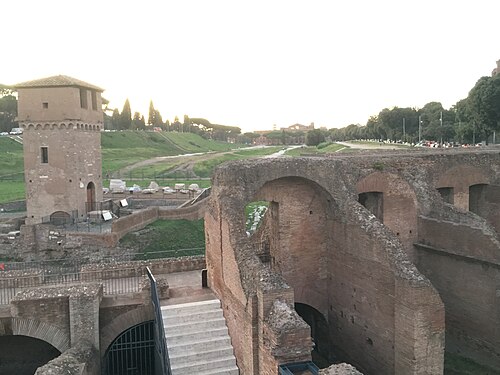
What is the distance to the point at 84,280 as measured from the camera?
14898mm

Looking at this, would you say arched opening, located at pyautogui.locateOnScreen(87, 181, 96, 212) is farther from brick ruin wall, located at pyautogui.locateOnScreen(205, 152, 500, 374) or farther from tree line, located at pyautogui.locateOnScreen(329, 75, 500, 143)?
tree line, located at pyautogui.locateOnScreen(329, 75, 500, 143)

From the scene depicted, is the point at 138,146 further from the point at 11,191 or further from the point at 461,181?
the point at 461,181

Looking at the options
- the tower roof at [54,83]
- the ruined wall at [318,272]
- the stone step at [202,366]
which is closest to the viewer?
the ruined wall at [318,272]

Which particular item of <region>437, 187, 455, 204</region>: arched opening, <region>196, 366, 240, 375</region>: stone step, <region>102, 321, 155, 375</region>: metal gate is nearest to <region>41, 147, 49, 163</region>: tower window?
<region>102, 321, 155, 375</region>: metal gate

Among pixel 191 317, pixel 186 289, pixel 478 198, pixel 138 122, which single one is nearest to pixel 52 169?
pixel 186 289

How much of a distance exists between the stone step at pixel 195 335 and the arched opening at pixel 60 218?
17486 mm

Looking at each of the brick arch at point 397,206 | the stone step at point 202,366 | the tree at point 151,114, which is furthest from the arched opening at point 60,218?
the tree at point 151,114

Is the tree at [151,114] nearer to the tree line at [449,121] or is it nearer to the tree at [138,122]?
the tree at [138,122]

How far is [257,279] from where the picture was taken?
388 inches

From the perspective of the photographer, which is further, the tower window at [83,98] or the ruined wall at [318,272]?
the tower window at [83,98]

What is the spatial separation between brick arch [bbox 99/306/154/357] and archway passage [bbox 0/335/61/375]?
2.08m

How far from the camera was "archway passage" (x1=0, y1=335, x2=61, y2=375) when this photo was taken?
13172mm

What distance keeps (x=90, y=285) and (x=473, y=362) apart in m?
9.95

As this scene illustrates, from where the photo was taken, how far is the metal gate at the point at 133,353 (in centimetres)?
1268
